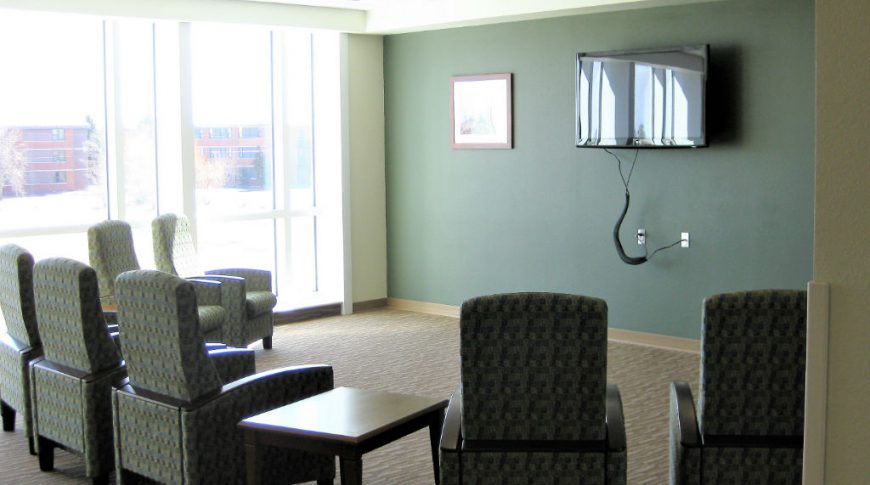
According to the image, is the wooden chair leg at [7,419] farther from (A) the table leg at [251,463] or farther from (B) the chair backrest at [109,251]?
(A) the table leg at [251,463]

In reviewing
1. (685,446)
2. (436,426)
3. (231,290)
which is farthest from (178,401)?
(231,290)

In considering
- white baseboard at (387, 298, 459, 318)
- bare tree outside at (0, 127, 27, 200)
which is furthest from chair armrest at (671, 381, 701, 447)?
bare tree outside at (0, 127, 27, 200)

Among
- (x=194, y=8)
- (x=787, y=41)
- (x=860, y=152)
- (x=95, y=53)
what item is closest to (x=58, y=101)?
(x=95, y=53)

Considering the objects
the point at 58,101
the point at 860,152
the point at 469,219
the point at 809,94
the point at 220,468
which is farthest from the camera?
the point at 469,219

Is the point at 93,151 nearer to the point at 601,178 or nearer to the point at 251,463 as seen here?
the point at 601,178

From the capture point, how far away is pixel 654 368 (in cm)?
705

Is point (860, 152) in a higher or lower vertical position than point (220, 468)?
higher

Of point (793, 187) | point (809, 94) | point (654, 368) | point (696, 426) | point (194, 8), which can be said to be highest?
point (194, 8)

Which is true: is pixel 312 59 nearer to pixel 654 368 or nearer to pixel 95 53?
pixel 95 53

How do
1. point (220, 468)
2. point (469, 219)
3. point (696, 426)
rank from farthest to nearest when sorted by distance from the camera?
1. point (469, 219)
2. point (220, 468)
3. point (696, 426)

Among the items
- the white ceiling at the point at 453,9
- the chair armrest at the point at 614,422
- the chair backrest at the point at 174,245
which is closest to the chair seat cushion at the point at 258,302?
the chair backrest at the point at 174,245

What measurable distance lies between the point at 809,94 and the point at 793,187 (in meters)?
0.63

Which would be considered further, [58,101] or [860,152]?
[58,101]

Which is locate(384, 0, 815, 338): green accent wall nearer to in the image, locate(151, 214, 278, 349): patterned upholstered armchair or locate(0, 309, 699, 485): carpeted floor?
locate(0, 309, 699, 485): carpeted floor
